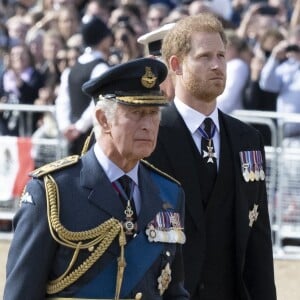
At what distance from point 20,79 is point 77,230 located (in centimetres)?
928

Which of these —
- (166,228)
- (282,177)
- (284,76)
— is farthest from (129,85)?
(284,76)

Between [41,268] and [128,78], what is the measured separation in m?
0.75

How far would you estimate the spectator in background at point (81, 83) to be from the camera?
11.0 metres

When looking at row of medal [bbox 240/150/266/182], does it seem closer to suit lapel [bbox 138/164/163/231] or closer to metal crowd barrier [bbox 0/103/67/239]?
suit lapel [bbox 138/164/163/231]

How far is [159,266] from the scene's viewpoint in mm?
4367

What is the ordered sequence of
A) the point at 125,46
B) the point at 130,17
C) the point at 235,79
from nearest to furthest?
the point at 235,79
the point at 125,46
the point at 130,17

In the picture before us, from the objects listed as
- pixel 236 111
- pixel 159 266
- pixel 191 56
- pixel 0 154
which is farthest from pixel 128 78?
pixel 0 154

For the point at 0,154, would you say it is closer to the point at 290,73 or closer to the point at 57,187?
the point at 290,73

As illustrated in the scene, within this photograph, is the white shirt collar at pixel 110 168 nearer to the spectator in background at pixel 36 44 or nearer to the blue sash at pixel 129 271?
the blue sash at pixel 129 271

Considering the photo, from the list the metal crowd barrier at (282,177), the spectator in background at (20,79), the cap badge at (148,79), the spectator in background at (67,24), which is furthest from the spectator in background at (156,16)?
the cap badge at (148,79)

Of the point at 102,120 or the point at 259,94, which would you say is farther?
the point at 259,94

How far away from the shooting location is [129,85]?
4379 mm

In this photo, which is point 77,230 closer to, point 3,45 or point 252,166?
point 252,166

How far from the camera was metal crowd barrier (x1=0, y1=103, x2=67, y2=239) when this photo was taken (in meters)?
11.9
